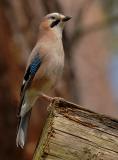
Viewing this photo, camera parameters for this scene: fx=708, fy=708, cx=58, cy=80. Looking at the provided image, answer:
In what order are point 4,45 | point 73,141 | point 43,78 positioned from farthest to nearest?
point 4,45 → point 43,78 → point 73,141

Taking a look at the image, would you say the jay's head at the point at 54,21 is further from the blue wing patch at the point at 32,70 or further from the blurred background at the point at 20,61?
the blurred background at the point at 20,61

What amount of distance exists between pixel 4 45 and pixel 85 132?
4.20 m

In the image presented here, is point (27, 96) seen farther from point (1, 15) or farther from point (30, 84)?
point (1, 15)

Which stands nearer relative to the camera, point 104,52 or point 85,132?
point 85,132

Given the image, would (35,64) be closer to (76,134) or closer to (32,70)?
(32,70)

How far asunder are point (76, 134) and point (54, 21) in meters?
3.08

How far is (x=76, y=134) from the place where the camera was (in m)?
4.35

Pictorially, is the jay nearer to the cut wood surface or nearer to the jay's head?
the jay's head

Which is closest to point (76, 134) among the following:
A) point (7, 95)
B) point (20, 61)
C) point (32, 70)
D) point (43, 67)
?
point (43, 67)

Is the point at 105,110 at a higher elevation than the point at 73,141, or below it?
below

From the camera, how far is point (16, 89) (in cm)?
847

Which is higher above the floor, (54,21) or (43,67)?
(54,21)

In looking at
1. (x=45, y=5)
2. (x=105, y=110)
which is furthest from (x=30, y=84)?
(x=105, y=110)

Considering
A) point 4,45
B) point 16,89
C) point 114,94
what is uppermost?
point 4,45
